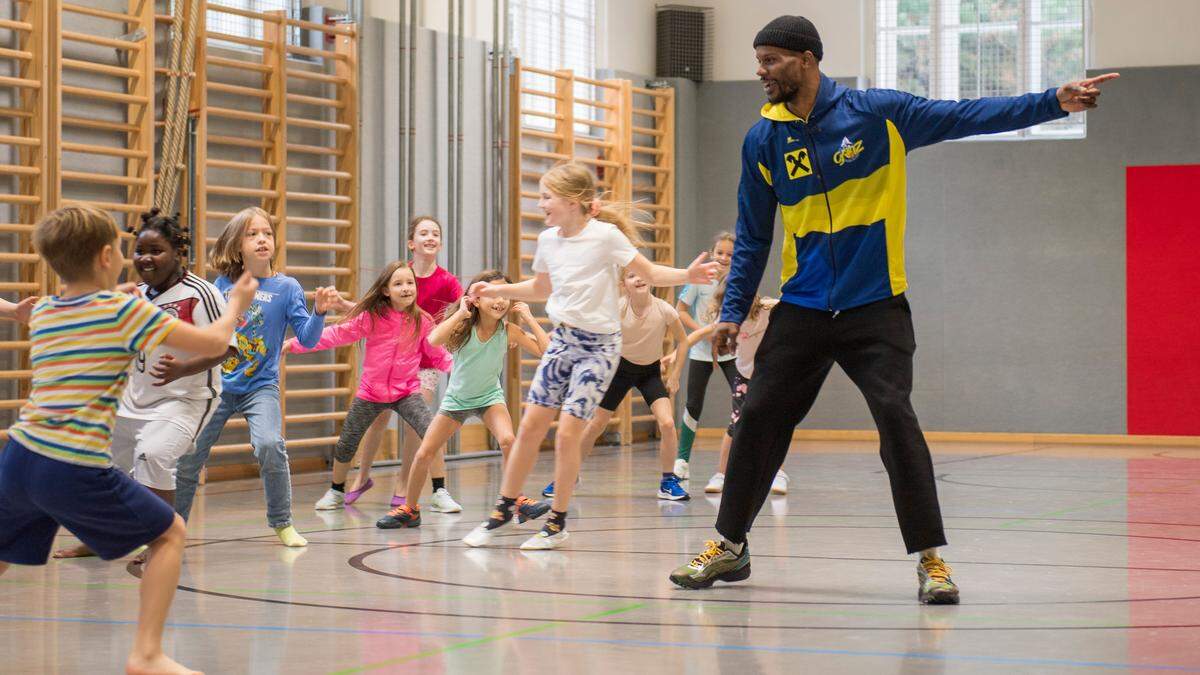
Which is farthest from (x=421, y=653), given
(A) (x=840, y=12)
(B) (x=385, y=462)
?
(A) (x=840, y=12)

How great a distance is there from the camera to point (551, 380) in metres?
5.85

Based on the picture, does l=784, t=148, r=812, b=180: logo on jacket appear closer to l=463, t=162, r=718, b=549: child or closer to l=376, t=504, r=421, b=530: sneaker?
l=463, t=162, r=718, b=549: child

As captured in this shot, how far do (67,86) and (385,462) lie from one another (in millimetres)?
3645

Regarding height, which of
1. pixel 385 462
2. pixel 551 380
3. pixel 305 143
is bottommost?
pixel 385 462

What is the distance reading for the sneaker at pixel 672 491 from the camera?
8053mm

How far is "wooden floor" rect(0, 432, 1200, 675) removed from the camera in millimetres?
3639

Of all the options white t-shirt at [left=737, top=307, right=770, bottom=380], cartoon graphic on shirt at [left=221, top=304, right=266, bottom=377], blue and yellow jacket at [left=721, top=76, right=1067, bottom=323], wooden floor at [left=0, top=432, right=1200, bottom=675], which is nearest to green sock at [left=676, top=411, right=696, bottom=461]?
white t-shirt at [left=737, top=307, right=770, bottom=380]

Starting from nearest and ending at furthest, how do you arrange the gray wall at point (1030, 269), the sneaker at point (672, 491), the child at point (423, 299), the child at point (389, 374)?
1. the child at point (389, 374)
2. the child at point (423, 299)
3. the sneaker at point (672, 491)
4. the gray wall at point (1030, 269)

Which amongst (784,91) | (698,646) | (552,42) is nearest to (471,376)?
(784,91)

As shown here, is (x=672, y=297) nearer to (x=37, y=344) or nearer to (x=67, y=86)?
(x=67, y=86)

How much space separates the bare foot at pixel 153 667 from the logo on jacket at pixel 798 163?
2.45m

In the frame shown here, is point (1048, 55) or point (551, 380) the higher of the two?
point (1048, 55)

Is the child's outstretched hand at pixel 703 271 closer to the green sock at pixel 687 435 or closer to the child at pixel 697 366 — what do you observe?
the child at pixel 697 366

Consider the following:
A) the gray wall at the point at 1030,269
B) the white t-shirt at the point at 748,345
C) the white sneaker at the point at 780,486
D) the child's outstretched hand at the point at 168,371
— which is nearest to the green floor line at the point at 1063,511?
the white sneaker at the point at 780,486
